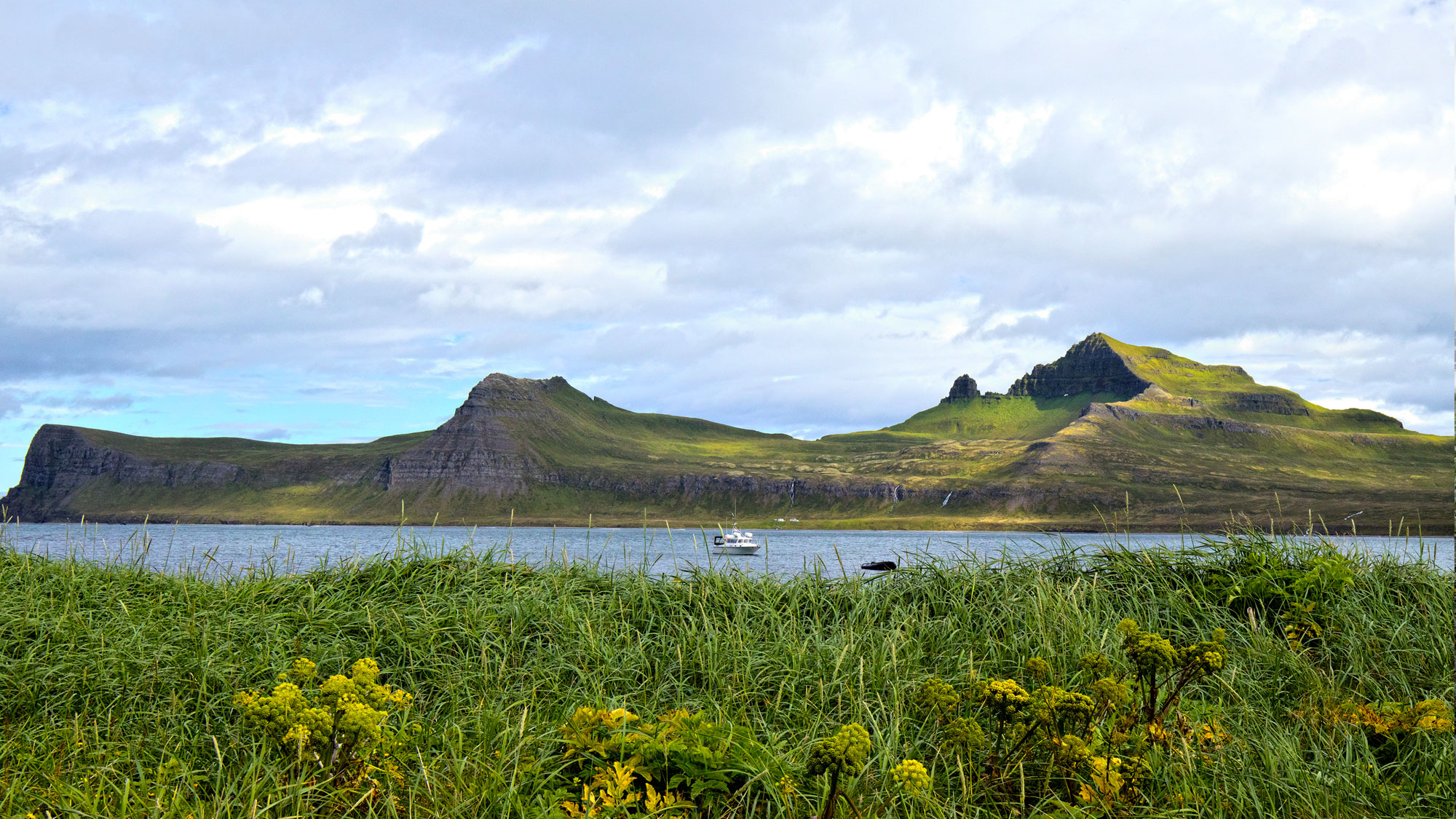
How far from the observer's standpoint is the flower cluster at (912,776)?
11.5 feet

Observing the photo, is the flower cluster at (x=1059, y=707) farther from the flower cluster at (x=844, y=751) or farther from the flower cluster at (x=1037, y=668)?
the flower cluster at (x=844, y=751)

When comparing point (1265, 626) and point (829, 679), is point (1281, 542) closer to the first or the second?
point (1265, 626)

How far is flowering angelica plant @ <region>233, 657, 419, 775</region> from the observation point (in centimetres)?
368

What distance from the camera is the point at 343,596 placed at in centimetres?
756

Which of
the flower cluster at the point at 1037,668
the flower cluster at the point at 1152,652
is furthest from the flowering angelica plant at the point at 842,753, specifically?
the flower cluster at the point at 1152,652

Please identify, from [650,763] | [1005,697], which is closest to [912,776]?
[1005,697]

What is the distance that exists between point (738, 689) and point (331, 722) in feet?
9.55

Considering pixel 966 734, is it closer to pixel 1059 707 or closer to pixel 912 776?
pixel 1059 707

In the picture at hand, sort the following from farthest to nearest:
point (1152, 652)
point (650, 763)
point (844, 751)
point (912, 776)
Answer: point (1152, 652) → point (650, 763) → point (912, 776) → point (844, 751)

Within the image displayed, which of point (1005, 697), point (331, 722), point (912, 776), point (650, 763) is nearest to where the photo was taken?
point (912, 776)

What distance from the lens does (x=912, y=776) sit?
352 cm

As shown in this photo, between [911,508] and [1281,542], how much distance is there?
610 ft

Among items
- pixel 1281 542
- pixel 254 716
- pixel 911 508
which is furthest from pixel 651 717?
pixel 911 508

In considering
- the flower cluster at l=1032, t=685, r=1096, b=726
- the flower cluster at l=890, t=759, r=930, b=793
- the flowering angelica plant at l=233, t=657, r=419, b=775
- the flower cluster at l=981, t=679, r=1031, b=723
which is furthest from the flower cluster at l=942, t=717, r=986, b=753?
the flowering angelica plant at l=233, t=657, r=419, b=775
